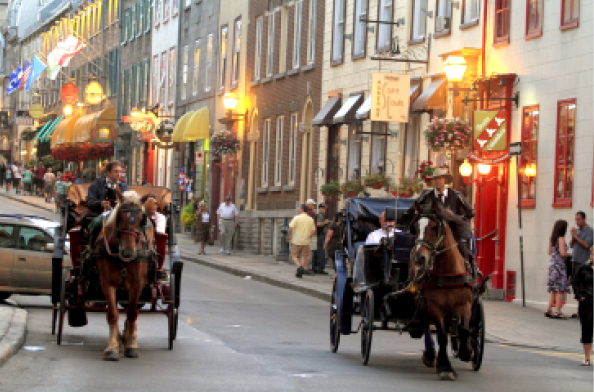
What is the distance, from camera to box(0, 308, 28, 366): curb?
40.9 feet

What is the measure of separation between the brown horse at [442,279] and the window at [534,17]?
1184cm

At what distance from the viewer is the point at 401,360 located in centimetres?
1412

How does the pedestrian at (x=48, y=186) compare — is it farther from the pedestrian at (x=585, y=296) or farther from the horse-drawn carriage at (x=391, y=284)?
the pedestrian at (x=585, y=296)

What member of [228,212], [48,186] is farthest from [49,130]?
[228,212]

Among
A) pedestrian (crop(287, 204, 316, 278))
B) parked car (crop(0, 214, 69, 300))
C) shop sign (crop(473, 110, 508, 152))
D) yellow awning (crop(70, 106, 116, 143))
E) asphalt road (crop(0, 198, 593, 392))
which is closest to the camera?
asphalt road (crop(0, 198, 593, 392))

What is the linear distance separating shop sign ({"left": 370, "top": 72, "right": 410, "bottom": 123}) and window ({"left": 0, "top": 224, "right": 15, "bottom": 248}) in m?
9.55

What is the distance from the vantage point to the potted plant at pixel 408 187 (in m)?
26.1

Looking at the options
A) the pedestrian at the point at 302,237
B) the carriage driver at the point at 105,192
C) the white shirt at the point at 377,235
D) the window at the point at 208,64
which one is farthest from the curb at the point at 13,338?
the window at the point at 208,64

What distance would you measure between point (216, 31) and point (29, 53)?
49969mm

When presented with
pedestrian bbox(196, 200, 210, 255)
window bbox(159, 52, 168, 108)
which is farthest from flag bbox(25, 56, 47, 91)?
pedestrian bbox(196, 200, 210, 255)

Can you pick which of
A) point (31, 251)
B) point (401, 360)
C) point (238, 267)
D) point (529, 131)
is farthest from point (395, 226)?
point (238, 267)

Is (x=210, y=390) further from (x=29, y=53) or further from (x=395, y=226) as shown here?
(x=29, y=53)

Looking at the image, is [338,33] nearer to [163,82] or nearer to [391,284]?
[391,284]

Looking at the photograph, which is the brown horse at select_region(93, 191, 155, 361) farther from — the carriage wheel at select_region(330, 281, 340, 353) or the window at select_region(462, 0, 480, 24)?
the window at select_region(462, 0, 480, 24)
